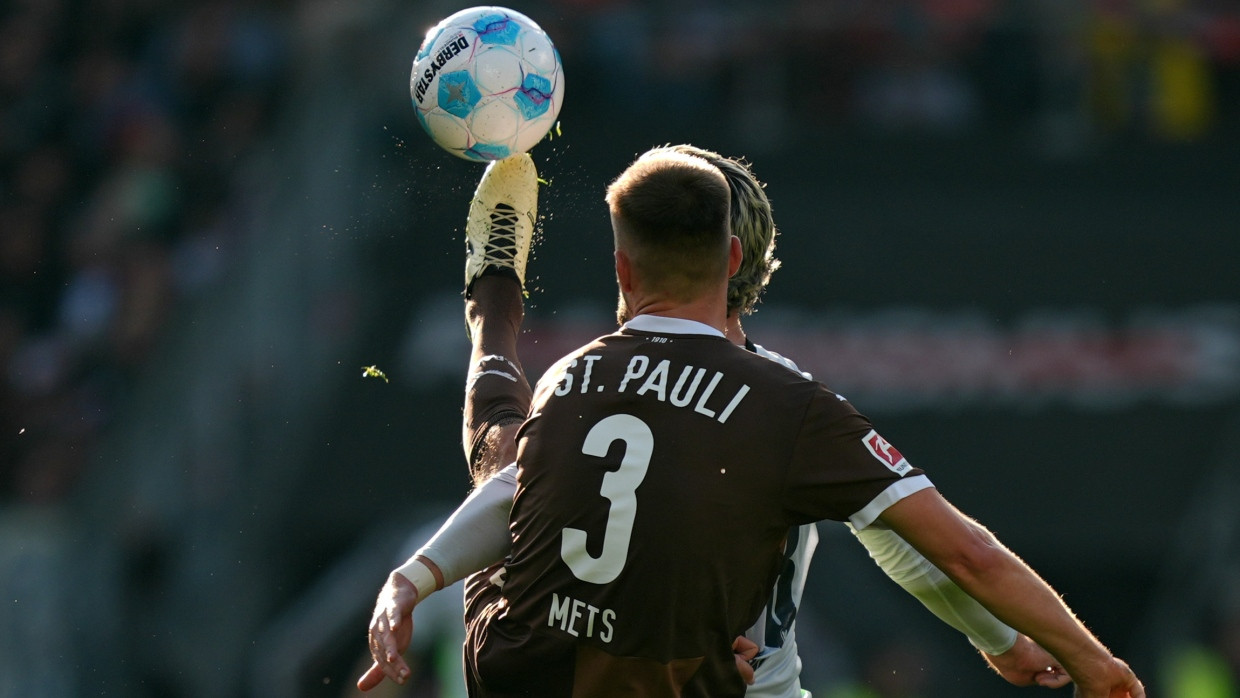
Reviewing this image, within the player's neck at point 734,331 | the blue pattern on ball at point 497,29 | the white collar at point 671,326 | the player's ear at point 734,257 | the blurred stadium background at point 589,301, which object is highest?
the blue pattern on ball at point 497,29

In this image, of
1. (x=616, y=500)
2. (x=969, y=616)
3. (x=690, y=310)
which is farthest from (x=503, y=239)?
(x=969, y=616)

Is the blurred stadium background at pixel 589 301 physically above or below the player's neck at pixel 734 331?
below

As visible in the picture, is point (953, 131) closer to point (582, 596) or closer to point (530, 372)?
point (530, 372)

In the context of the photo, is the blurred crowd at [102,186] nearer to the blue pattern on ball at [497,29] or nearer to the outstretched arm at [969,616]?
the blue pattern on ball at [497,29]

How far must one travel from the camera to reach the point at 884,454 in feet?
11.5

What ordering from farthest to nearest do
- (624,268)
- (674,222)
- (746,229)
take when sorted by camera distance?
(746,229), (624,268), (674,222)

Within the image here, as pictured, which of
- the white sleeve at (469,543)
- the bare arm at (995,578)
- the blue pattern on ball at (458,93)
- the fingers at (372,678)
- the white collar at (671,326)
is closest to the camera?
the bare arm at (995,578)

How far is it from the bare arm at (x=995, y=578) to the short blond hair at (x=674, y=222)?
0.75 metres

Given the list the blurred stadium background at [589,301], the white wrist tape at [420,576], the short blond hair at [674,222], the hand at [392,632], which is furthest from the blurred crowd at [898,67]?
the hand at [392,632]

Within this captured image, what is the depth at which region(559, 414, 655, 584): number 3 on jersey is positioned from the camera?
3.54 meters

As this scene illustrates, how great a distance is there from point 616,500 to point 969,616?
109 centimetres

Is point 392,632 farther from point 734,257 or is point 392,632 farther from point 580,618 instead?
point 734,257

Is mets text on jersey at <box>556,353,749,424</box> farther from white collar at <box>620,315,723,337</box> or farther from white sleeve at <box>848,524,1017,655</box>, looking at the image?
white sleeve at <box>848,524,1017,655</box>

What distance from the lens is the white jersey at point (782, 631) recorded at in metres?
4.04
